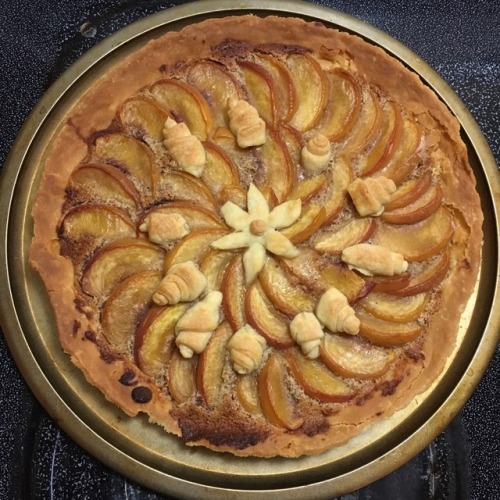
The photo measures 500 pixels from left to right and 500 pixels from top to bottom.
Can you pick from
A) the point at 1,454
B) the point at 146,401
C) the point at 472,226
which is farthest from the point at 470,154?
the point at 1,454

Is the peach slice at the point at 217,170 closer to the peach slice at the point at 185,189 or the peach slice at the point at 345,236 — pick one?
the peach slice at the point at 185,189

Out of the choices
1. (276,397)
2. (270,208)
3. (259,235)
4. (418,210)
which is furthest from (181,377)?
(418,210)

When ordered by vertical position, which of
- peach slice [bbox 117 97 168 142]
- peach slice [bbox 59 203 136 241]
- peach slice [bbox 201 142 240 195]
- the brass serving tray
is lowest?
the brass serving tray

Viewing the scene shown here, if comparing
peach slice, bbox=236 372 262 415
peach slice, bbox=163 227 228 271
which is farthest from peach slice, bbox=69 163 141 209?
peach slice, bbox=236 372 262 415

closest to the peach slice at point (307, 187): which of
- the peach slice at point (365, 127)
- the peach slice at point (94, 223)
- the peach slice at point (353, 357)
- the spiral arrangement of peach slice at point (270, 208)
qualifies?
the spiral arrangement of peach slice at point (270, 208)

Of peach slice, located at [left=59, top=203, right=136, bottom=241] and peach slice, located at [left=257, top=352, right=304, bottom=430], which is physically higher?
peach slice, located at [left=59, top=203, right=136, bottom=241]

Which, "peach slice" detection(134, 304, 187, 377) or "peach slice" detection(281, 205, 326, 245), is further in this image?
"peach slice" detection(281, 205, 326, 245)

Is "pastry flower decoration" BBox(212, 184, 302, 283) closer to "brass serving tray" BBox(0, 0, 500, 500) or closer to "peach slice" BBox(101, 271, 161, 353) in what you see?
"peach slice" BBox(101, 271, 161, 353)

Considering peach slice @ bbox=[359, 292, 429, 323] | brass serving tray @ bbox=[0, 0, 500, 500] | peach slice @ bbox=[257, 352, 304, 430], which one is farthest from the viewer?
brass serving tray @ bbox=[0, 0, 500, 500]
